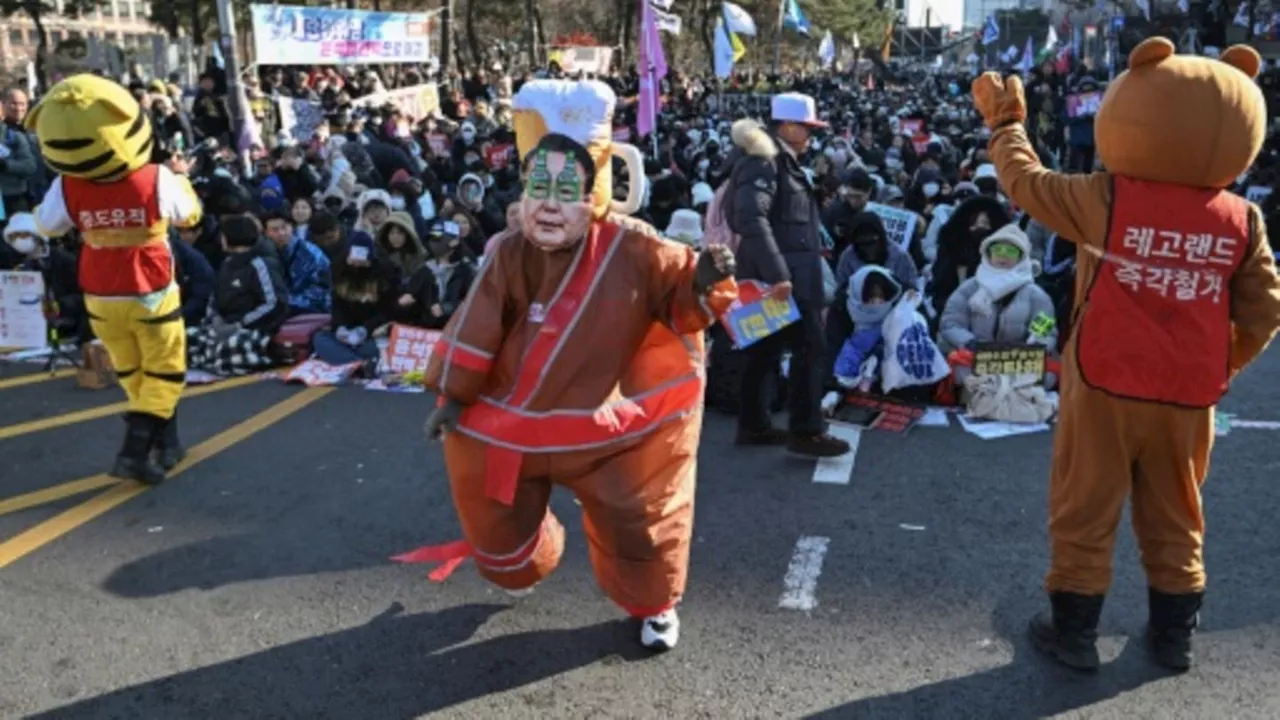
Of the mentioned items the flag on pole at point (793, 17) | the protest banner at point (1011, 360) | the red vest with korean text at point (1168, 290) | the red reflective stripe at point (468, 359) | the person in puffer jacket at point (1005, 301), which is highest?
the flag on pole at point (793, 17)

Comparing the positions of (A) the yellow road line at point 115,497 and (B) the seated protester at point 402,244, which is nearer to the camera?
(A) the yellow road line at point 115,497

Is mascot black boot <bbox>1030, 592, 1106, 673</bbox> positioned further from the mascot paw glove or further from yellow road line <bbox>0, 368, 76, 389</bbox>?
yellow road line <bbox>0, 368, 76, 389</bbox>

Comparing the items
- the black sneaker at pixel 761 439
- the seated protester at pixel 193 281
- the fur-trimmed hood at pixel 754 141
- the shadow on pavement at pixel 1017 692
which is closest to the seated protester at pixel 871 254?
the black sneaker at pixel 761 439

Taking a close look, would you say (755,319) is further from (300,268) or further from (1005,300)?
(300,268)

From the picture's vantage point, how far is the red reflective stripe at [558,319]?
3.25m

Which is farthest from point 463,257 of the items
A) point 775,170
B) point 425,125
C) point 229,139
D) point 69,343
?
point 425,125

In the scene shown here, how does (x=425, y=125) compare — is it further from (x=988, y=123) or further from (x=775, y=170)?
(x=988, y=123)

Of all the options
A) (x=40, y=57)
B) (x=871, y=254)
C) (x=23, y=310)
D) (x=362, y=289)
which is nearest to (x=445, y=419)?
(x=871, y=254)

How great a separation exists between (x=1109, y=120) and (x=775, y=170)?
2.14 meters

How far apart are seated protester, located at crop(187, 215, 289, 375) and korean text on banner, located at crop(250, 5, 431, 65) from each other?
296 inches

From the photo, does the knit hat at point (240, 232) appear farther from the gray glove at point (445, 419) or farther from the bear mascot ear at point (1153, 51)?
the bear mascot ear at point (1153, 51)

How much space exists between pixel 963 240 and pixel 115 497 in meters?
5.60

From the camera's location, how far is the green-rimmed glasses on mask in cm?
319

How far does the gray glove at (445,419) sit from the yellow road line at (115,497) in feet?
6.94
